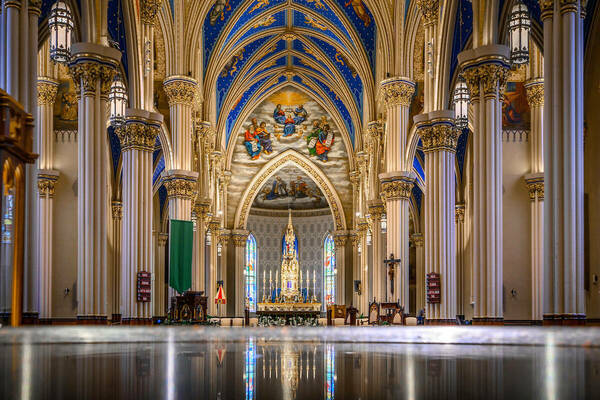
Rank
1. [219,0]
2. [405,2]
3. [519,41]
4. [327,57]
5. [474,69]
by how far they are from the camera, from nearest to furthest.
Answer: [519,41]
[474,69]
[405,2]
[219,0]
[327,57]

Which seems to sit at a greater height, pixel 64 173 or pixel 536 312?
pixel 64 173

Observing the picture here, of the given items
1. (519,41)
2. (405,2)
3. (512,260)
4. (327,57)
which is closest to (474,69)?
(519,41)

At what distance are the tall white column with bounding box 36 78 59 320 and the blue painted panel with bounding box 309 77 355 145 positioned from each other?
23088 mm

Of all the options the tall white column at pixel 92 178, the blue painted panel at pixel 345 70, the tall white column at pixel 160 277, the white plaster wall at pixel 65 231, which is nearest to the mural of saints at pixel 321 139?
the blue painted panel at pixel 345 70

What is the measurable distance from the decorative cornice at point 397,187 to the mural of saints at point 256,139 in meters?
20.8

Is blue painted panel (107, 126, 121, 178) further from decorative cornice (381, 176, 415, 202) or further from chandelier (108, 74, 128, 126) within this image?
decorative cornice (381, 176, 415, 202)

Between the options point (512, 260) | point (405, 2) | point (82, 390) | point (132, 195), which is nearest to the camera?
point (82, 390)

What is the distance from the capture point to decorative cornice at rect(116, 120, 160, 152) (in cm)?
1923

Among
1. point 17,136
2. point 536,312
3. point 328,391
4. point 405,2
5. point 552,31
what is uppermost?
point 405,2

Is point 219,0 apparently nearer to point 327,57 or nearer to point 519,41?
point 327,57

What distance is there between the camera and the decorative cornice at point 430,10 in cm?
2003

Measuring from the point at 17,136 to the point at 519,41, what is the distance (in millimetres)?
10270

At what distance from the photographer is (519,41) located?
14203mm

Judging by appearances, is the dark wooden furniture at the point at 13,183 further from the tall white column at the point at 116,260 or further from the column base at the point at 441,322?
the tall white column at the point at 116,260
